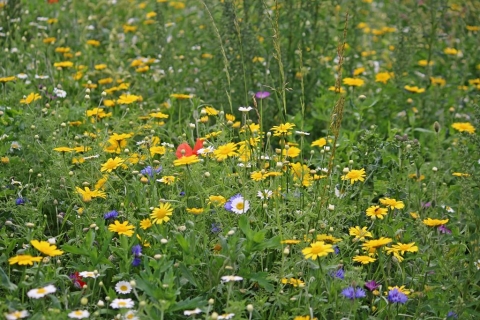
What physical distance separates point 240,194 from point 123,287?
0.63 m

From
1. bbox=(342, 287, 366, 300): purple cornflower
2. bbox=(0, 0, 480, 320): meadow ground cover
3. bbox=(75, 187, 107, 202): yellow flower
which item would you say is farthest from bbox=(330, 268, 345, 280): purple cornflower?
bbox=(75, 187, 107, 202): yellow flower

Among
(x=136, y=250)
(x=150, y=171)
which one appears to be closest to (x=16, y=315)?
(x=136, y=250)

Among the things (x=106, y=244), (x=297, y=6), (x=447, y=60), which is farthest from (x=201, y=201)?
(x=447, y=60)

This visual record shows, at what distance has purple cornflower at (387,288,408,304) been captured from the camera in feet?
8.80

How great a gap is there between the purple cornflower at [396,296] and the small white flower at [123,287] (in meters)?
0.89

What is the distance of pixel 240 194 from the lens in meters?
3.11

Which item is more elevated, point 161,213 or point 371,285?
point 161,213

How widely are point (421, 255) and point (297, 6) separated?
2.10 m

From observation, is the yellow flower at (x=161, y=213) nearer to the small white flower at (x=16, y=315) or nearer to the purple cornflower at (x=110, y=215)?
the purple cornflower at (x=110, y=215)

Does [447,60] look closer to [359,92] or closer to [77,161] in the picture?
[359,92]

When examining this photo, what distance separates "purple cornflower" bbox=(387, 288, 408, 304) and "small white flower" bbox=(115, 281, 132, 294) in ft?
2.93

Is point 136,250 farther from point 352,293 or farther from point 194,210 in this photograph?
point 352,293

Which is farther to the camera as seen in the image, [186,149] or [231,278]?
[186,149]

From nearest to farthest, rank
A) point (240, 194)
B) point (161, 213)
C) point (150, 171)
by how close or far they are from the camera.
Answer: point (161, 213) < point (240, 194) < point (150, 171)
